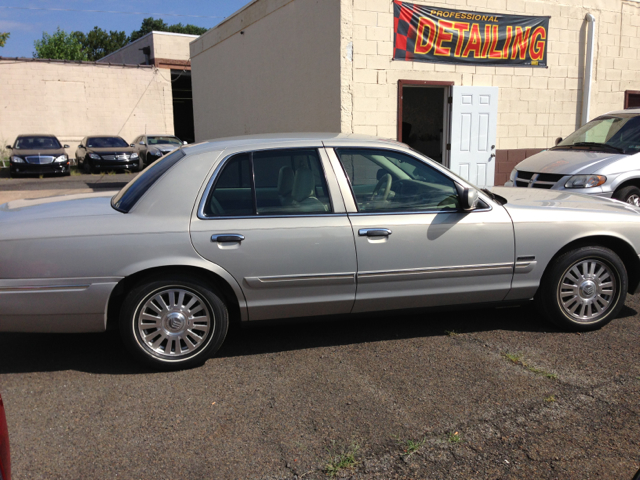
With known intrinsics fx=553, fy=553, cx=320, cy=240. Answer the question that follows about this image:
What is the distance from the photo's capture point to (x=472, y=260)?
4.21 metres

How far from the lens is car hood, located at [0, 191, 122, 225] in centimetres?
378

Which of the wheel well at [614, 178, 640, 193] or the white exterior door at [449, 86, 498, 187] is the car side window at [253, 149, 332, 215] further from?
the white exterior door at [449, 86, 498, 187]

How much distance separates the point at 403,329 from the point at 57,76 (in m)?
25.6

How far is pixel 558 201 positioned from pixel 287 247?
2402 millimetres

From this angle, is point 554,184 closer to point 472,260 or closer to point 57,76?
point 472,260

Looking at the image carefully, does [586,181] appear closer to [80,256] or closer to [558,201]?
[558,201]

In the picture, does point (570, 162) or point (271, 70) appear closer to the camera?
point (570, 162)

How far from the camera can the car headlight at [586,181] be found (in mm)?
7555

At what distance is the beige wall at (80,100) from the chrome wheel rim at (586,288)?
26.1 meters

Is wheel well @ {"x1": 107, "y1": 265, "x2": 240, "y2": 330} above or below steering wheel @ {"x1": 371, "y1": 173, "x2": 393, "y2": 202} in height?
below

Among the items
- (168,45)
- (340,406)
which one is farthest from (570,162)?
(168,45)

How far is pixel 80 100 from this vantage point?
85.4ft

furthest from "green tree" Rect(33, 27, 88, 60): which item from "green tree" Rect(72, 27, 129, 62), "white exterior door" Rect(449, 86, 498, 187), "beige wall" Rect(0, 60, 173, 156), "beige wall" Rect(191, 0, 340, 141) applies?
"white exterior door" Rect(449, 86, 498, 187)

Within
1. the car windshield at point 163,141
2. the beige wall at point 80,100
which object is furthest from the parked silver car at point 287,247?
the beige wall at point 80,100
